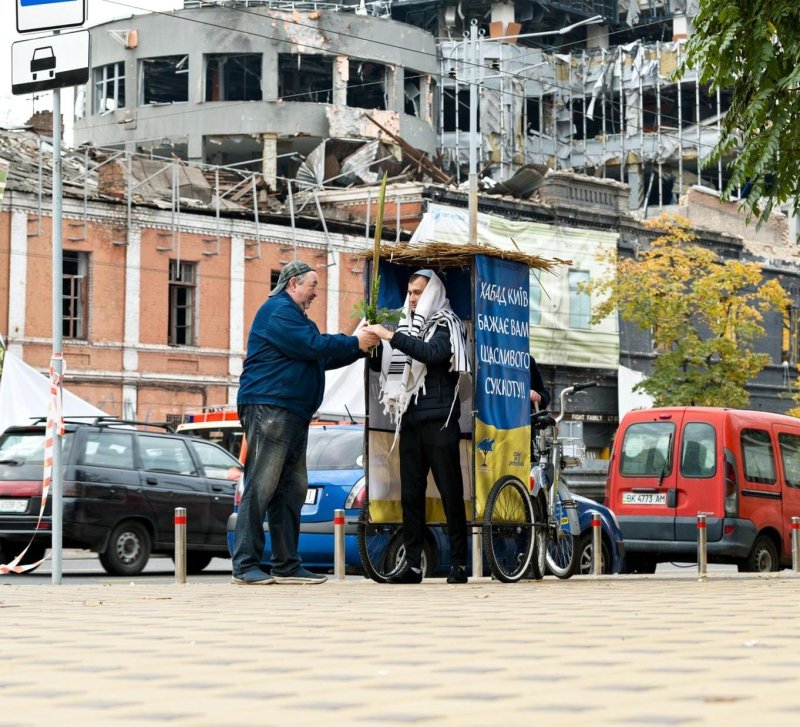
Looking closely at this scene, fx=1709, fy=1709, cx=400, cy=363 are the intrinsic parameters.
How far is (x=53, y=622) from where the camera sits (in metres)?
7.72

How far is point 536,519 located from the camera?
12.9 metres

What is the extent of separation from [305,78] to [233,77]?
2.94m

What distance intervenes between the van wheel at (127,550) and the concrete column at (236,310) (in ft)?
83.7

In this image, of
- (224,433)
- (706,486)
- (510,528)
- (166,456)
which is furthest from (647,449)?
(224,433)

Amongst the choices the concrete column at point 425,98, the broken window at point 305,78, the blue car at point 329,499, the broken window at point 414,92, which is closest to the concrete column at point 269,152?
the broken window at point 305,78

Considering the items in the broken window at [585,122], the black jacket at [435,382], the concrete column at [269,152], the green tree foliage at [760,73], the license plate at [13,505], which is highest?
the broken window at [585,122]

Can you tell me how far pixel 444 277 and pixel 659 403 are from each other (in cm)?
3553

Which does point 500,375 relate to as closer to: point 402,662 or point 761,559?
point 402,662

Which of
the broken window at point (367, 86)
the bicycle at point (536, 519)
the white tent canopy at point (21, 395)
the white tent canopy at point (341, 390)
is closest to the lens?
the bicycle at point (536, 519)

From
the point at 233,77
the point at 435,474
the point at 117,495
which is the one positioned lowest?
the point at 117,495

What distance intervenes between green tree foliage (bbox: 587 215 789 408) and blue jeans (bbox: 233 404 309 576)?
35.7 m

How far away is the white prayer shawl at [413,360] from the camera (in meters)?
11.8

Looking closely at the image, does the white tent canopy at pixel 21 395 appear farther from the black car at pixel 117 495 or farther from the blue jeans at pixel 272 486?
the blue jeans at pixel 272 486

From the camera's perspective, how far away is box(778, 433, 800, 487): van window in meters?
20.3
